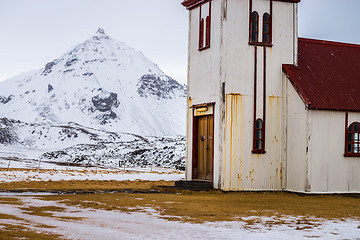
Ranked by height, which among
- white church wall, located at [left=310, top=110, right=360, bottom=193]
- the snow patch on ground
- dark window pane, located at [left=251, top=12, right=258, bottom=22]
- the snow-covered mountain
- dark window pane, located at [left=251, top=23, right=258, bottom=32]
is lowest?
the snow patch on ground

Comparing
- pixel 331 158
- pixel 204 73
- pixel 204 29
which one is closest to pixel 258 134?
pixel 331 158

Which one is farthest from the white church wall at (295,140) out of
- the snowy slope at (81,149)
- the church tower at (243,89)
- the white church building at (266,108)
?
the snowy slope at (81,149)

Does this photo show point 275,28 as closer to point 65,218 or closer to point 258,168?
point 258,168

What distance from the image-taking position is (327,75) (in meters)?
22.5

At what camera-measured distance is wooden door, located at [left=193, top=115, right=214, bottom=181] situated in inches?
846

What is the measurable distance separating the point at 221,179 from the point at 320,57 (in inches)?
263

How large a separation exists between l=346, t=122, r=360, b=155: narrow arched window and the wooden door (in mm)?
4740

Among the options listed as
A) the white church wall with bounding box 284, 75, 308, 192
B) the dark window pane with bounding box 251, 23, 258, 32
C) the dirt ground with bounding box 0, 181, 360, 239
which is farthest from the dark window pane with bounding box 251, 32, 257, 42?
the dirt ground with bounding box 0, 181, 360, 239

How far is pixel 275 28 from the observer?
2164cm

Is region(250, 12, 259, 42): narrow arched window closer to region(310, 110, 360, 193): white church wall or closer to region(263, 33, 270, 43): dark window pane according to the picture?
region(263, 33, 270, 43): dark window pane

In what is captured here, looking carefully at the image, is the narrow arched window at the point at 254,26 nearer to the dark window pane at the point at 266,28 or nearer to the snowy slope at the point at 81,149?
the dark window pane at the point at 266,28

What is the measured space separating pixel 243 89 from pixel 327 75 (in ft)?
12.1

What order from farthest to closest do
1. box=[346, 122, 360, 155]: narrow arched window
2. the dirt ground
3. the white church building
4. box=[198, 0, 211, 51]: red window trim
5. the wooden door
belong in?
box=[198, 0, 211, 51]: red window trim → the wooden door → box=[346, 122, 360, 155]: narrow arched window → the white church building → the dirt ground

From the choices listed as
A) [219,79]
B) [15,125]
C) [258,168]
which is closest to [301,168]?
[258,168]
